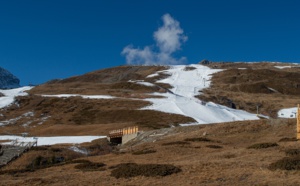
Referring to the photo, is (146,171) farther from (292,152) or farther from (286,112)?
(286,112)

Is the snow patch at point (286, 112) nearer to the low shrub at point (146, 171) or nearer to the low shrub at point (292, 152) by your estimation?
the low shrub at point (292, 152)

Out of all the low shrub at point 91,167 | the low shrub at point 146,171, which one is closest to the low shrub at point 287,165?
the low shrub at point 146,171

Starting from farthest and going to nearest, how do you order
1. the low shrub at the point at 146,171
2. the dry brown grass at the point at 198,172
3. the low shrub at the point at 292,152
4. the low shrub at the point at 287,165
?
1. the low shrub at the point at 292,152
2. the low shrub at the point at 146,171
3. the low shrub at the point at 287,165
4. the dry brown grass at the point at 198,172

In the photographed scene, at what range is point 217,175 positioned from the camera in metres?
17.3

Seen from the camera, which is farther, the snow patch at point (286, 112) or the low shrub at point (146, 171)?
the snow patch at point (286, 112)

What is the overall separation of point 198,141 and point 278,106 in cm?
10141

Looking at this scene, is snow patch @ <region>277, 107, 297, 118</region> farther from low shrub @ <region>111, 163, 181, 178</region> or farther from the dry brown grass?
low shrub @ <region>111, 163, 181, 178</region>

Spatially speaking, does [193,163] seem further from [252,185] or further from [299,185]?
[299,185]

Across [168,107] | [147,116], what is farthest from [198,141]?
[168,107]

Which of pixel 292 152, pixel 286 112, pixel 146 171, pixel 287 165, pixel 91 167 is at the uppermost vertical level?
pixel 286 112

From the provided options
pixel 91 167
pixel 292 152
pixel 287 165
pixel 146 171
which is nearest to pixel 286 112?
pixel 292 152

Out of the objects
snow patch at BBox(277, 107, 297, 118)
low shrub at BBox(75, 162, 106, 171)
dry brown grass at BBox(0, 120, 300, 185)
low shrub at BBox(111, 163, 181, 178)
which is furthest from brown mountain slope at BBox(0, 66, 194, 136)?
low shrub at BBox(111, 163, 181, 178)

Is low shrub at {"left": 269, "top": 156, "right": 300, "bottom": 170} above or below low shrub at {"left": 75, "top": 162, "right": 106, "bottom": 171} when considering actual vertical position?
above

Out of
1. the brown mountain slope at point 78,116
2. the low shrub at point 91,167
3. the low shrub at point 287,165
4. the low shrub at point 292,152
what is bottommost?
the low shrub at point 91,167
